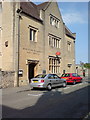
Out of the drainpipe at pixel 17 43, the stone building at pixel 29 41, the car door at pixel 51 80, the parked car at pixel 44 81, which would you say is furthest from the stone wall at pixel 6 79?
the car door at pixel 51 80

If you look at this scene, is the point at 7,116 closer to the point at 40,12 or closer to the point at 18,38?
the point at 18,38

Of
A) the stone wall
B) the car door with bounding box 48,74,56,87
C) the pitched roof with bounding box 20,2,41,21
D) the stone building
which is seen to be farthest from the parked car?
the pitched roof with bounding box 20,2,41,21

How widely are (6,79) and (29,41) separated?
5735 mm

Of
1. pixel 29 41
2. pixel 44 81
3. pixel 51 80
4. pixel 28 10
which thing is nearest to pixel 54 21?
pixel 28 10

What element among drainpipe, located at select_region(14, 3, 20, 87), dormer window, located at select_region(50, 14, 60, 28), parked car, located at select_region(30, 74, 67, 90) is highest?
dormer window, located at select_region(50, 14, 60, 28)

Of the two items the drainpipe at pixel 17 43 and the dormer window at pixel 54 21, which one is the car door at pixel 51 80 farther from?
the dormer window at pixel 54 21

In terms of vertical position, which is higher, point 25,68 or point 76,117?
point 25,68

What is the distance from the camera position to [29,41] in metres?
19.2

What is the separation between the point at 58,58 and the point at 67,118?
20.1 m

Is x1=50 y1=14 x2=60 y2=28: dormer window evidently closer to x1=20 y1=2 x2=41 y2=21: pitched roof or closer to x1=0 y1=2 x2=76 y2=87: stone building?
x1=0 y1=2 x2=76 y2=87: stone building

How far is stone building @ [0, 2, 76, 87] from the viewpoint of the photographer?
1722cm

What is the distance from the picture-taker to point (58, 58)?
26.1 meters

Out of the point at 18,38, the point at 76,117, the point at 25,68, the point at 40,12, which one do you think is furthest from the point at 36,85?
the point at 40,12

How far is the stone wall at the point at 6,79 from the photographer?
15.2 metres
